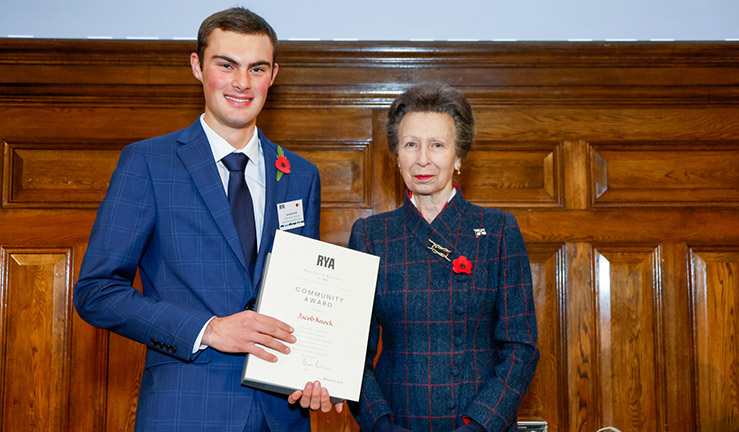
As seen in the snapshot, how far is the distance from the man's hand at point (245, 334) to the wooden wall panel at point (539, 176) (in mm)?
1467

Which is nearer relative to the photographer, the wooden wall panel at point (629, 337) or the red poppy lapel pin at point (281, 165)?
the red poppy lapel pin at point (281, 165)

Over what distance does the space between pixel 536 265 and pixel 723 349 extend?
2.86ft

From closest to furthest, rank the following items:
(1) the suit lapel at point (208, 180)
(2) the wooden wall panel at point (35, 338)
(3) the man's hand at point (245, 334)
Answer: (3) the man's hand at point (245, 334), (1) the suit lapel at point (208, 180), (2) the wooden wall panel at point (35, 338)

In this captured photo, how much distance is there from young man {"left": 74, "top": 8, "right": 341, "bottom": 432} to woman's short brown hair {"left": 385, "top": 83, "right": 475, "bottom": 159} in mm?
389

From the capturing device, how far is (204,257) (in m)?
1.52

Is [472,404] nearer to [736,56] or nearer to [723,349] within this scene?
[723,349]

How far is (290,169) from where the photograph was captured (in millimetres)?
1737

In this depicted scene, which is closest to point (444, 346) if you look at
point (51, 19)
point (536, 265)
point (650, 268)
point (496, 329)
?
point (496, 329)

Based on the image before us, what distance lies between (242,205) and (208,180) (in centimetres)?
10

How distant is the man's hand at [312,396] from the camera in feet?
4.80

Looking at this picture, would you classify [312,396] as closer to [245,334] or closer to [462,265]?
[245,334]

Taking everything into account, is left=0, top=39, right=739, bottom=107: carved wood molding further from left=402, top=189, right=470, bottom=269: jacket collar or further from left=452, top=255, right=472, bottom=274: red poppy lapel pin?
left=452, top=255, right=472, bottom=274: red poppy lapel pin
